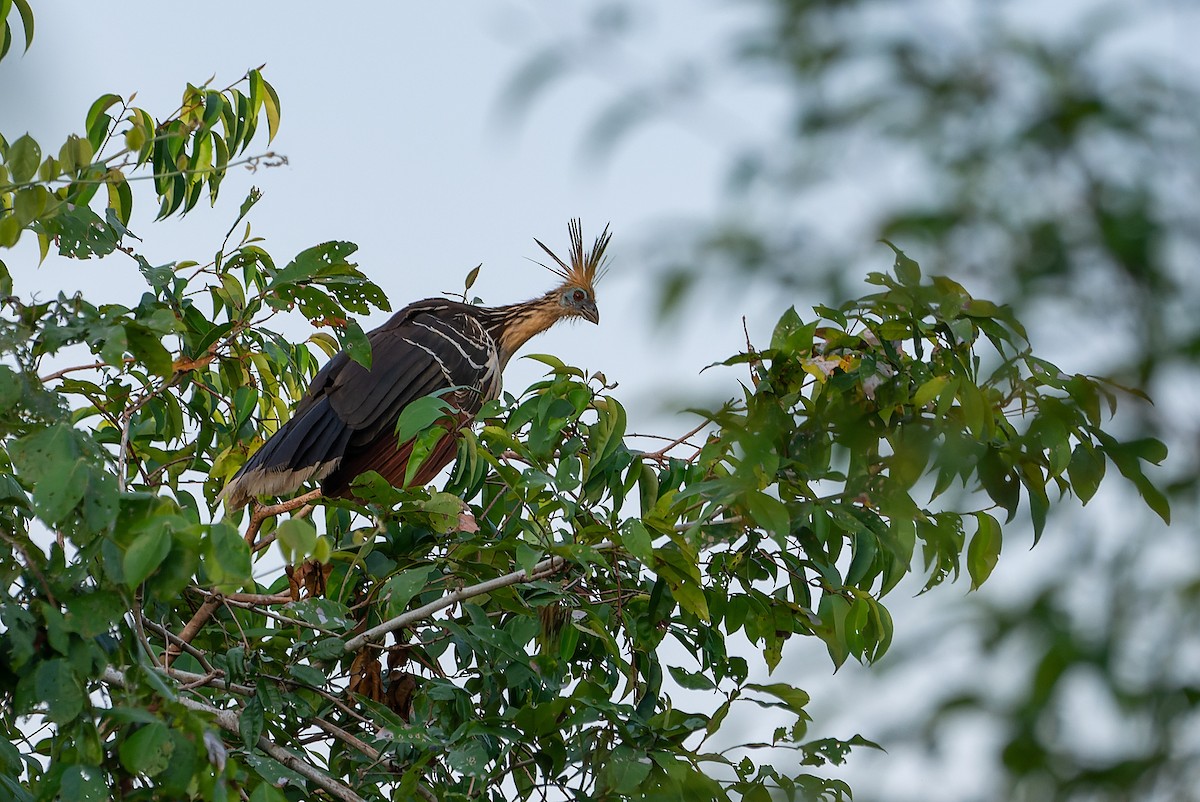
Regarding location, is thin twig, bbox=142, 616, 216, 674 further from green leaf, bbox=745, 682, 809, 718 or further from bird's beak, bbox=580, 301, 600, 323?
bird's beak, bbox=580, 301, 600, 323

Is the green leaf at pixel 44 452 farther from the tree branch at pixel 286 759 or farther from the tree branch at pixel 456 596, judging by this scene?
the tree branch at pixel 456 596

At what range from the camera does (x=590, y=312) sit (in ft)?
19.8

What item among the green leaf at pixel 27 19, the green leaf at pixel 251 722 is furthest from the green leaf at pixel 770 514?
the green leaf at pixel 27 19

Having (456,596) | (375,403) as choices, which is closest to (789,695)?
(456,596)

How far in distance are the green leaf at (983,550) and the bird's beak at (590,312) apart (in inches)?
151

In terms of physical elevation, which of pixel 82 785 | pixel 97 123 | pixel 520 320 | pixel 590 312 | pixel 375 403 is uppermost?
pixel 590 312

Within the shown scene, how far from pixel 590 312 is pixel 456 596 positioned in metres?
3.57

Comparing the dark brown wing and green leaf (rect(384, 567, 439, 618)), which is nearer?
green leaf (rect(384, 567, 439, 618))

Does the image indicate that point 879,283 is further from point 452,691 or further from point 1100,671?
point 452,691

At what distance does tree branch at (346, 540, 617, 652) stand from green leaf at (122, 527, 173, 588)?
0.90m

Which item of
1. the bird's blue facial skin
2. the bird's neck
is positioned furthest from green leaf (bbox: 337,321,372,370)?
the bird's blue facial skin

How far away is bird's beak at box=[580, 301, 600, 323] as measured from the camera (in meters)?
6.03

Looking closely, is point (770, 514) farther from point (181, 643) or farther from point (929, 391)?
point (181, 643)

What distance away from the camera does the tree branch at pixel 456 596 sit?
99.0 inches
